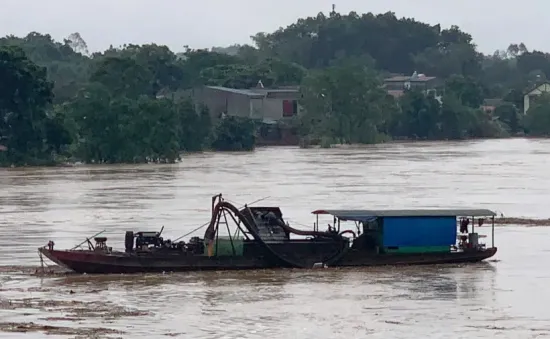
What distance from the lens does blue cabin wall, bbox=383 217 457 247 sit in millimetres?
24984

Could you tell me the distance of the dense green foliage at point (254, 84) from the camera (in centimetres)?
6369

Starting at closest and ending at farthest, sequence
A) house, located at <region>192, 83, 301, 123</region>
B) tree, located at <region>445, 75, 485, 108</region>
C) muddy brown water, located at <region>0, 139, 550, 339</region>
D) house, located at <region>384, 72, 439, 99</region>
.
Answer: muddy brown water, located at <region>0, 139, 550, 339</region> → house, located at <region>192, 83, 301, 123</region> → tree, located at <region>445, 75, 485, 108</region> → house, located at <region>384, 72, 439, 99</region>

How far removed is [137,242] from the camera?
24516 mm

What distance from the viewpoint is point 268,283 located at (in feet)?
76.2

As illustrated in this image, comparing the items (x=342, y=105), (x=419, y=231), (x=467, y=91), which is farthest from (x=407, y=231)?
(x=467, y=91)

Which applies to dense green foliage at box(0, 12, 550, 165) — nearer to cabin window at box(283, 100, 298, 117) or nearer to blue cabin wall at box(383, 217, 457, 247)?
cabin window at box(283, 100, 298, 117)

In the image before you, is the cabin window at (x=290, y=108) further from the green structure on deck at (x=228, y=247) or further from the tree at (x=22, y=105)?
the green structure on deck at (x=228, y=247)

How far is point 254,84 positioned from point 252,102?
745cm

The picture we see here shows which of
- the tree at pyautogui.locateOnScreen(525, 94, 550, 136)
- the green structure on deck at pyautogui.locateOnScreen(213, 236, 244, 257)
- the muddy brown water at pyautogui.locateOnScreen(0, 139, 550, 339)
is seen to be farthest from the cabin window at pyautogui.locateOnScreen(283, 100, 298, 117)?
the green structure on deck at pyautogui.locateOnScreen(213, 236, 244, 257)

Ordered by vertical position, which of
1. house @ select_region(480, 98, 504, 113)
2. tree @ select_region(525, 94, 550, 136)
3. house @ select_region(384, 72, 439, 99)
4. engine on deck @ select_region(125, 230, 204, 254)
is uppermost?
house @ select_region(384, 72, 439, 99)

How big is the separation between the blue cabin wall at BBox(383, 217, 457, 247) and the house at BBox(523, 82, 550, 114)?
90829mm

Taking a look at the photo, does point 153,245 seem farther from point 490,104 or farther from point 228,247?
point 490,104

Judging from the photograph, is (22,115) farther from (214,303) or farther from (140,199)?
(214,303)

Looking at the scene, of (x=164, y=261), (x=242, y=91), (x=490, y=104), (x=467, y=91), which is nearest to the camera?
(x=164, y=261)
